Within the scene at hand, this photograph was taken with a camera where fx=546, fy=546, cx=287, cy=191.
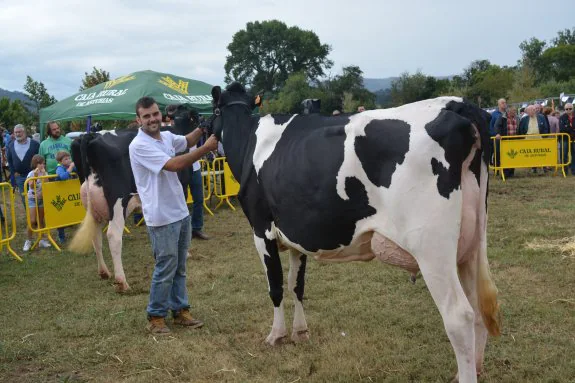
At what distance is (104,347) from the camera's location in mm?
4770

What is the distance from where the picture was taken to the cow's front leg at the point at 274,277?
177 inches

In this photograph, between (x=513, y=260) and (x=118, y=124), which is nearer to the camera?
(x=513, y=260)

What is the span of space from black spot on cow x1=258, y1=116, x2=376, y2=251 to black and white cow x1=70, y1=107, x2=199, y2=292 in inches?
110

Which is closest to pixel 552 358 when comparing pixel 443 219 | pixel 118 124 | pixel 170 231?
pixel 443 219

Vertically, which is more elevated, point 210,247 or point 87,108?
point 87,108

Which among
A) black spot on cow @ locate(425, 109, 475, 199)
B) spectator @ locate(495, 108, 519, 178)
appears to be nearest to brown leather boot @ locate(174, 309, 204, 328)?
black spot on cow @ locate(425, 109, 475, 199)

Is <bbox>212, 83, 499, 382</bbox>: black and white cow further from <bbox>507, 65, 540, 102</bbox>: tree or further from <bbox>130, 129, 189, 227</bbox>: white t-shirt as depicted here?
<bbox>507, 65, 540, 102</bbox>: tree

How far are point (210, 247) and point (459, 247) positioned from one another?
5.78 m

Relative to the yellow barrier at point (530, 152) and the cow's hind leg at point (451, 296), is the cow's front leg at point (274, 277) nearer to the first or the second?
the cow's hind leg at point (451, 296)

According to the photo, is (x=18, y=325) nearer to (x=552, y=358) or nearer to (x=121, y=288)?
(x=121, y=288)

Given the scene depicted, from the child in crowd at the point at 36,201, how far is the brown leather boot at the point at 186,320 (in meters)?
4.75

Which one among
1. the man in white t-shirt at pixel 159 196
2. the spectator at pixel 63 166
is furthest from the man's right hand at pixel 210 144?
the spectator at pixel 63 166

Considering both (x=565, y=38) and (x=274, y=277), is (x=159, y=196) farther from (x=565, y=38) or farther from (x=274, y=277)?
(x=565, y=38)

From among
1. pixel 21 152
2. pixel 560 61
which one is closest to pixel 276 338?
pixel 21 152
